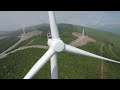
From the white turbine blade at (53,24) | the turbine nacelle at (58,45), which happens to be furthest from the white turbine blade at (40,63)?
the white turbine blade at (53,24)

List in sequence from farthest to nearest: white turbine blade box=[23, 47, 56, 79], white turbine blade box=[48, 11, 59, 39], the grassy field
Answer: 1. the grassy field
2. white turbine blade box=[48, 11, 59, 39]
3. white turbine blade box=[23, 47, 56, 79]

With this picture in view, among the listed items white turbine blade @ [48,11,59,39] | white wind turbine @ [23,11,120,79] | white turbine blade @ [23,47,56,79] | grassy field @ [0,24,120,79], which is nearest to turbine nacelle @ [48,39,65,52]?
white wind turbine @ [23,11,120,79]

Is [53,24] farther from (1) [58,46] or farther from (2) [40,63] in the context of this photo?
(2) [40,63]

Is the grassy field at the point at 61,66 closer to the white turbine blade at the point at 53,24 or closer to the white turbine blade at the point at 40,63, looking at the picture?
the white turbine blade at the point at 53,24

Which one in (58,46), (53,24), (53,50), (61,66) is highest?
(53,24)

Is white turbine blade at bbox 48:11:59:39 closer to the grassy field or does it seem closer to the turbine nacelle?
the turbine nacelle

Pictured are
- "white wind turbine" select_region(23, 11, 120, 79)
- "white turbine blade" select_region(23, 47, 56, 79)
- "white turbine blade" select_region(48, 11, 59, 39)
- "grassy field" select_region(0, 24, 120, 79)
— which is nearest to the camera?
"white turbine blade" select_region(23, 47, 56, 79)

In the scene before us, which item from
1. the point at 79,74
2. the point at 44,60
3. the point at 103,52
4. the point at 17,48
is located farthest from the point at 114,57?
the point at 44,60

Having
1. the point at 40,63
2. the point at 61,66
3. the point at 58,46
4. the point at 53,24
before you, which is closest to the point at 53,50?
the point at 58,46

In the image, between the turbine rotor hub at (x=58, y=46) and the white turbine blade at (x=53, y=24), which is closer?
the turbine rotor hub at (x=58, y=46)

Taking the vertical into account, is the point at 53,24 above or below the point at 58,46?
above
